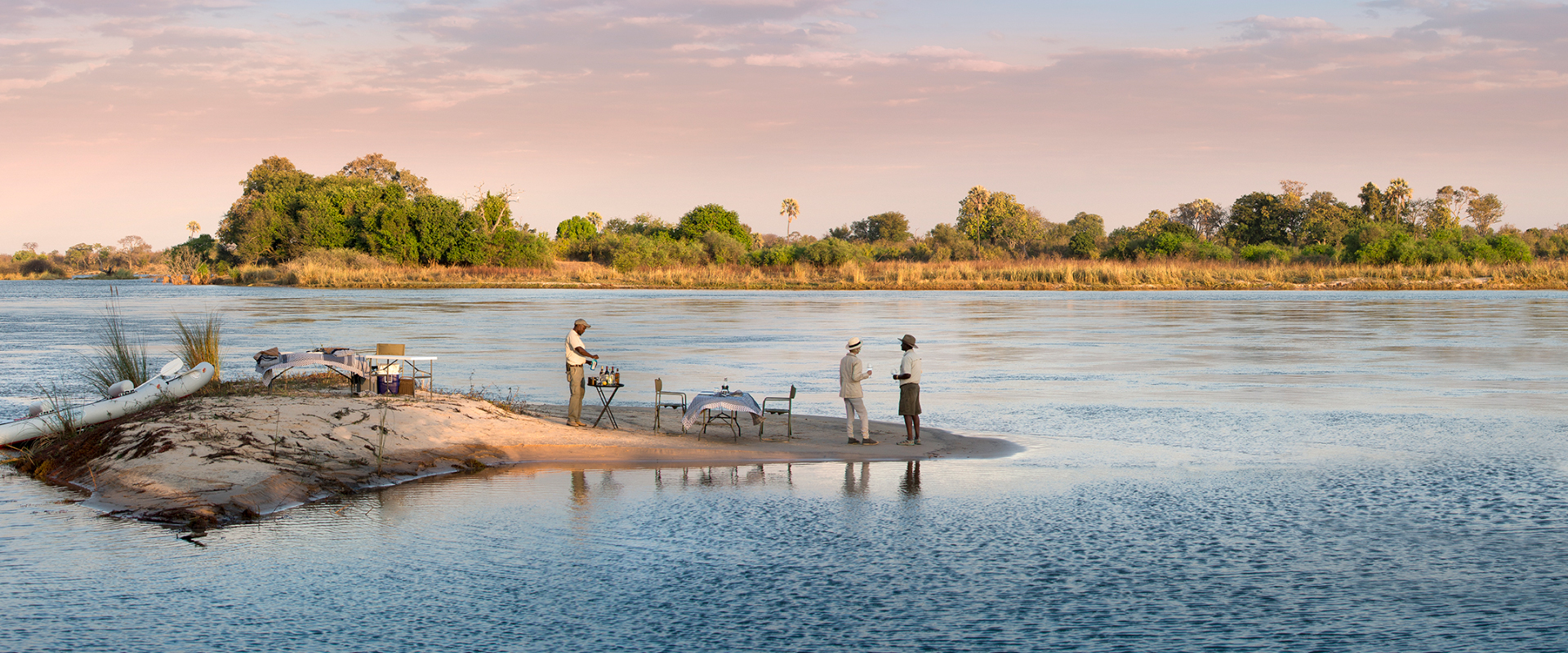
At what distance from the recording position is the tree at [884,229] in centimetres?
13462

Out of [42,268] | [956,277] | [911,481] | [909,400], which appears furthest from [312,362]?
[42,268]

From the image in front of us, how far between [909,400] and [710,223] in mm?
97611

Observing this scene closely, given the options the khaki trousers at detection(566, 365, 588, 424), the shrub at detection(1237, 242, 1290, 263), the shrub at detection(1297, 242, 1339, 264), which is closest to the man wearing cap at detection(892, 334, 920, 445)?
the khaki trousers at detection(566, 365, 588, 424)

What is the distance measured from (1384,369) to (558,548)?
19397mm

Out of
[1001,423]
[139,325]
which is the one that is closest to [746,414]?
[1001,423]

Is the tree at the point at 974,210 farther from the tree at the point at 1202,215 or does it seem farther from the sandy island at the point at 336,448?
the sandy island at the point at 336,448

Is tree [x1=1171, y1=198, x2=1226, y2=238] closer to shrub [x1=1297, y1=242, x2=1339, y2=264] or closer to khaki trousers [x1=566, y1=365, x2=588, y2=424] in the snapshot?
shrub [x1=1297, y1=242, x2=1339, y2=264]

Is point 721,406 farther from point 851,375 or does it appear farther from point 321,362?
point 321,362

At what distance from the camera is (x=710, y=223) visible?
111 m

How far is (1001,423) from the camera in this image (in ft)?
53.3

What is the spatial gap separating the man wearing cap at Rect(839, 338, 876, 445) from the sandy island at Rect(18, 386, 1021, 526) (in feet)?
0.75

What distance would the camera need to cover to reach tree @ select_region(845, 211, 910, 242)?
442 ft

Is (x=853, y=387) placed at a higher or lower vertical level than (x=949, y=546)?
Answer: higher

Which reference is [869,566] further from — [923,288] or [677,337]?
[923,288]
